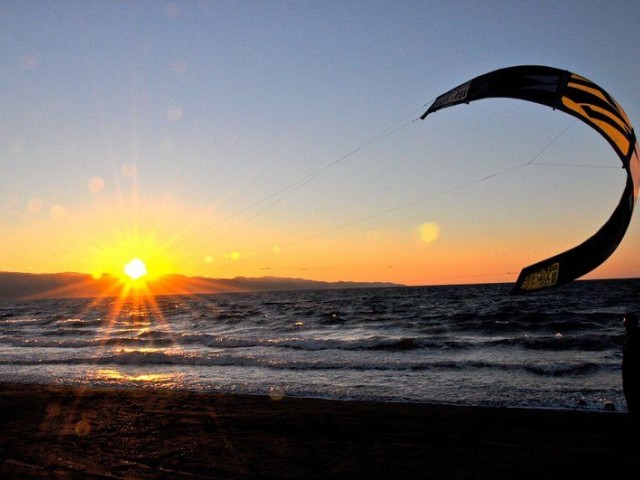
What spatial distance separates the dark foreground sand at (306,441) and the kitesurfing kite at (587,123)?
2296 millimetres

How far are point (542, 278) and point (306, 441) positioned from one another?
13.6ft

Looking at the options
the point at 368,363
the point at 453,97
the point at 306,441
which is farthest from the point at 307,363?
the point at 453,97

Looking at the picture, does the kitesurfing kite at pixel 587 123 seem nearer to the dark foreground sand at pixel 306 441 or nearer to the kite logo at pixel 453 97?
the kite logo at pixel 453 97

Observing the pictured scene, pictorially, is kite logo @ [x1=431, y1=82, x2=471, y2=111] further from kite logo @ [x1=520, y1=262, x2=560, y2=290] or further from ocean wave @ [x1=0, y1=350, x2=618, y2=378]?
ocean wave @ [x1=0, y1=350, x2=618, y2=378]

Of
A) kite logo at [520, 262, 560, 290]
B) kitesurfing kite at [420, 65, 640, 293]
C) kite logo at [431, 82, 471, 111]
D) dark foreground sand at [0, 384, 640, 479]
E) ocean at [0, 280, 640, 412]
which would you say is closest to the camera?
dark foreground sand at [0, 384, 640, 479]

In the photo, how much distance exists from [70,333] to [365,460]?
30.1m

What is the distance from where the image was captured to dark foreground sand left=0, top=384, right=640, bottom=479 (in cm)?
639

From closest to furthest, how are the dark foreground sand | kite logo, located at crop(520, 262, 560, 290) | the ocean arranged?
the dark foreground sand < kite logo, located at crop(520, 262, 560, 290) < the ocean

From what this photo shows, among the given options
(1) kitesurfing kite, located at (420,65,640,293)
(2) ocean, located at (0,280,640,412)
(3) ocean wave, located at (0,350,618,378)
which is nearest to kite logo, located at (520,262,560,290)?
(1) kitesurfing kite, located at (420,65,640,293)

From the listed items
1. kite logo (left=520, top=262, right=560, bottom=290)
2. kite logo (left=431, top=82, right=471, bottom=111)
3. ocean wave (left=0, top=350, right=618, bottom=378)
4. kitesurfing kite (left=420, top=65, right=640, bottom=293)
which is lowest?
ocean wave (left=0, top=350, right=618, bottom=378)

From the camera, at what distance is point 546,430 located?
7965 millimetres

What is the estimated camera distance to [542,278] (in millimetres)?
7355

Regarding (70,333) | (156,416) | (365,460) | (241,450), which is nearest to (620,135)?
(365,460)

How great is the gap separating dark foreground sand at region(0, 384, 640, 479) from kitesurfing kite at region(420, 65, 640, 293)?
230 cm
